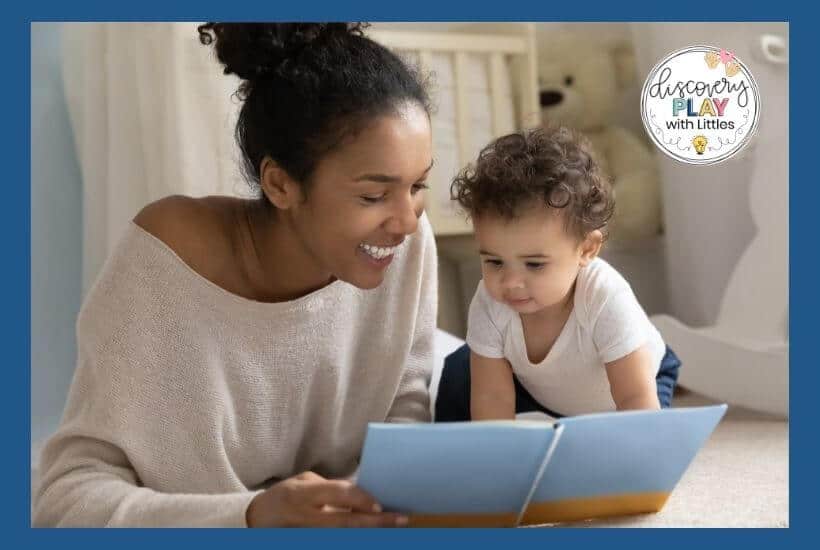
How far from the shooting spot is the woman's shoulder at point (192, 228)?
3.44ft

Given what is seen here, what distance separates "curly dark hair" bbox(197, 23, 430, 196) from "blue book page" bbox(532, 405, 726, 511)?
343 mm

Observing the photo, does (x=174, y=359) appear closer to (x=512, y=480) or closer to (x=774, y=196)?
(x=512, y=480)

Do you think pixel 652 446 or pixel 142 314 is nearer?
pixel 652 446

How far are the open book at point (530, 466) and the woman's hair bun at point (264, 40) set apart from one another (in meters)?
0.39

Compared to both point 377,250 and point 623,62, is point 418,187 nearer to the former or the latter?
point 377,250

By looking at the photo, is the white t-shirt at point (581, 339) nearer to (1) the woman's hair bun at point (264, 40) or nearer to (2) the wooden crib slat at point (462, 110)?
(1) the woman's hair bun at point (264, 40)

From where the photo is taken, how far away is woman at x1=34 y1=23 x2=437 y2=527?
37.7 inches

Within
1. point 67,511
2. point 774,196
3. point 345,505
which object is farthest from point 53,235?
point 774,196

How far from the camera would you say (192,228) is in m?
1.06

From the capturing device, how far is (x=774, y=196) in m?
1.40

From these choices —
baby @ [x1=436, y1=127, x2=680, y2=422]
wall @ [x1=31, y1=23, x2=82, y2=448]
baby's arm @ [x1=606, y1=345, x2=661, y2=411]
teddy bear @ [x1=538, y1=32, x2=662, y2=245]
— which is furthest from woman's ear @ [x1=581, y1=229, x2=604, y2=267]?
teddy bear @ [x1=538, y1=32, x2=662, y2=245]

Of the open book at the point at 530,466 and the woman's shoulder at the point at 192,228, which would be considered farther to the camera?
the woman's shoulder at the point at 192,228

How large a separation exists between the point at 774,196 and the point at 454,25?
516mm

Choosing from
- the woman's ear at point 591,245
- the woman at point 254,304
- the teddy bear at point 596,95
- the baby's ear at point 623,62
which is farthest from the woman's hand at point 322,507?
the baby's ear at point 623,62
